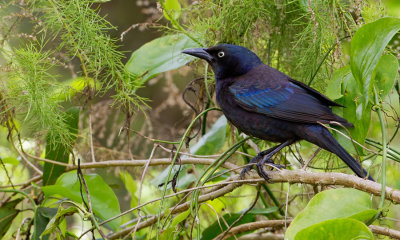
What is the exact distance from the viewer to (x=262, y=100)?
288 cm

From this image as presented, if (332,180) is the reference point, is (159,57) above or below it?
above

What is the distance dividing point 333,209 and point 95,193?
140cm

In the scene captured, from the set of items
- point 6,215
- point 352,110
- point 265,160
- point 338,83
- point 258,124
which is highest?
point 338,83

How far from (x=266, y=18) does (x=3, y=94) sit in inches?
52.4

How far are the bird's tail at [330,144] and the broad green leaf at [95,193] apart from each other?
1.00 meters

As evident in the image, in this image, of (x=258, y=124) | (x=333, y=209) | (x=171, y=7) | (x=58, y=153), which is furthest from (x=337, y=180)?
(x=58, y=153)

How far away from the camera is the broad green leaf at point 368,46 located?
5.93 ft

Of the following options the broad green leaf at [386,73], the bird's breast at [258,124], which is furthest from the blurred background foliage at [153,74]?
the bird's breast at [258,124]

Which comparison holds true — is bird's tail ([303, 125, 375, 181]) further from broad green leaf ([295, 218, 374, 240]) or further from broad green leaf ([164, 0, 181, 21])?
broad green leaf ([164, 0, 181, 21])


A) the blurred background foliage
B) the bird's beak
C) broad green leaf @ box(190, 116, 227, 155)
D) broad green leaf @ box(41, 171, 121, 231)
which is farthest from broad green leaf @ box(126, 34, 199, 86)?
broad green leaf @ box(41, 171, 121, 231)

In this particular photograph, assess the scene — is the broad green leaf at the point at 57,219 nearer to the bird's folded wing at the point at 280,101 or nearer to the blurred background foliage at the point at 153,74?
the blurred background foliage at the point at 153,74

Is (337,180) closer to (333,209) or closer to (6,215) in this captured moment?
(333,209)

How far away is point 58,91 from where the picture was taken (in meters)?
2.79

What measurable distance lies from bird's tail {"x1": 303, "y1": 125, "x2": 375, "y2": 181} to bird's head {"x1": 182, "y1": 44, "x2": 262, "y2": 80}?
533 mm
